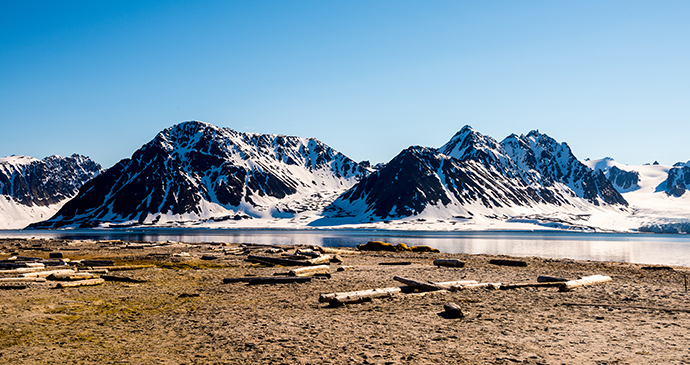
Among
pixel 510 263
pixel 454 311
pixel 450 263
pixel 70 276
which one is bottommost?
pixel 510 263

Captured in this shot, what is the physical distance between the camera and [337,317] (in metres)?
15.0

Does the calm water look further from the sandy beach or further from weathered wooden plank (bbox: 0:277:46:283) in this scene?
weathered wooden plank (bbox: 0:277:46:283)

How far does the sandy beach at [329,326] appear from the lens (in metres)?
10.6

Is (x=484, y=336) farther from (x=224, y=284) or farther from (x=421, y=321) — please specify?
(x=224, y=284)

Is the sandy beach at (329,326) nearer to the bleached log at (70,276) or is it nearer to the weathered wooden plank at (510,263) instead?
the bleached log at (70,276)

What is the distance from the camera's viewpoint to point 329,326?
1368cm

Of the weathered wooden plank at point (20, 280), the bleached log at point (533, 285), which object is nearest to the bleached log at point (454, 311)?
the bleached log at point (533, 285)

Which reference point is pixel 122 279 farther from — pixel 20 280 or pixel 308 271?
pixel 308 271

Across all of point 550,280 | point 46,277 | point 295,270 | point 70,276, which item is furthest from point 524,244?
point 46,277

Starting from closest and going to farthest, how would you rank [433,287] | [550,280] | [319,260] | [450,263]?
1. [433,287]
2. [550,280]
3. [319,260]
4. [450,263]

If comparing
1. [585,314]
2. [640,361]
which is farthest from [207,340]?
[585,314]

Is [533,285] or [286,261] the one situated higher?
[286,261]

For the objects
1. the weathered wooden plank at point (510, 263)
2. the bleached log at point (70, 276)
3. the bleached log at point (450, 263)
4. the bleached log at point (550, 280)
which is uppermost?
the bleached log at point (70, 276)

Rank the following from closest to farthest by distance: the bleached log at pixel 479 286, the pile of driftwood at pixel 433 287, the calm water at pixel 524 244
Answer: the pile of driftwood at pixel 433 287 → the bleached log at pixel 479 286 → the calm water at pixel 524 244
